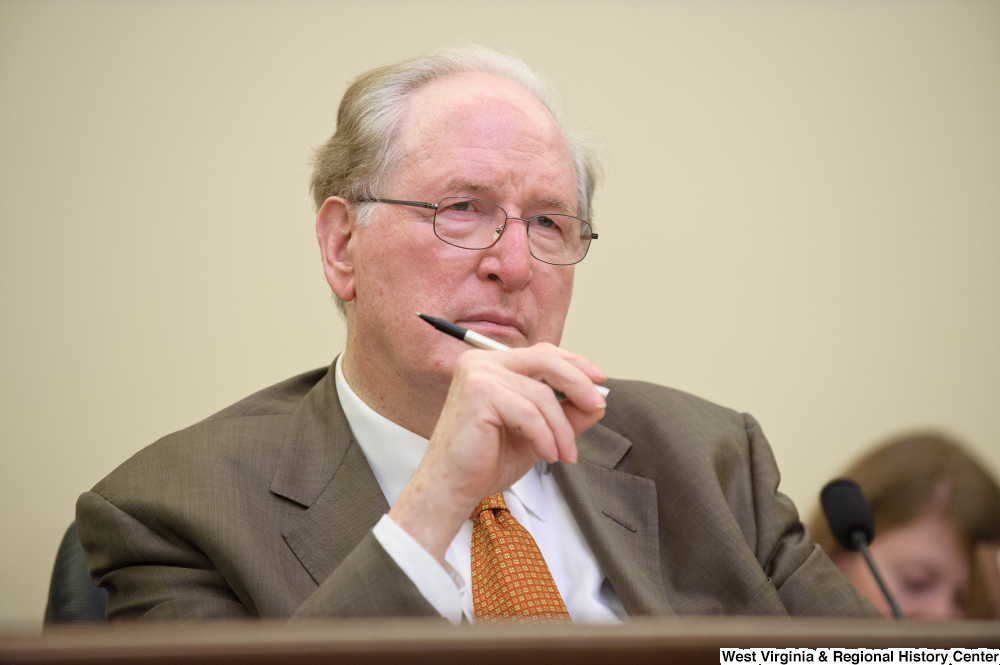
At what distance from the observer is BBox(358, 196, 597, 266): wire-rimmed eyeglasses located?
1.49 meters

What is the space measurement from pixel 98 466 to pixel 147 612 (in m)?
1.03

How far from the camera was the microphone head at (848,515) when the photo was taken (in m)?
1.49

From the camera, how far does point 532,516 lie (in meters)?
1.56

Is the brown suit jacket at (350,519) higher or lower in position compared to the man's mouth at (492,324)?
lower

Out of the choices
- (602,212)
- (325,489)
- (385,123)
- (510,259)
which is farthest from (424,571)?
(602,212)

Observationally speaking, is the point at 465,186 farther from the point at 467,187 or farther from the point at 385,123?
the point at 385,123

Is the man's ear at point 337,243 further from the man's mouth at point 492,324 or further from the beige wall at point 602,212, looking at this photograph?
the beige wall at point 602,212

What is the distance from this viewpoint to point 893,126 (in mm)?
2682

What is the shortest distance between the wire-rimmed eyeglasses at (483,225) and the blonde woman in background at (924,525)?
1181mm

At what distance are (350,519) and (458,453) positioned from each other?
35cm

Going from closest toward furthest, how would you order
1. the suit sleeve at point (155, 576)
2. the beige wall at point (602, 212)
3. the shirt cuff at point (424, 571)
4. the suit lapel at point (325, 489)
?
the shirt cuff at point (424, 571) → the suit sleeve at point (155, 576) → the suit lapel at point (325, 489) → the beige wall at point (602, 212)

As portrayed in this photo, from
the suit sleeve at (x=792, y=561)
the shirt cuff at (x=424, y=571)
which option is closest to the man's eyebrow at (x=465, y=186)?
the shirt cuff at (x=424, y=571)

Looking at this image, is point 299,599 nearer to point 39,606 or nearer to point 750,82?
point 39,606

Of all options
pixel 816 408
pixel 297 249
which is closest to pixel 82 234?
pixel 297 249
